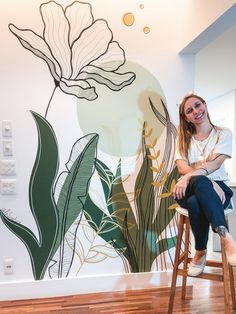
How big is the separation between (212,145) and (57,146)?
3.60 ft

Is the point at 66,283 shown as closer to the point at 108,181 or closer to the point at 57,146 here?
the point at 108,181

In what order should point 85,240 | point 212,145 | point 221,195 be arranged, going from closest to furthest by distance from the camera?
point 221,195
point 212,145
point 85,240

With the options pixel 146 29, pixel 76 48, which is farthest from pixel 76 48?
pixel 146 29

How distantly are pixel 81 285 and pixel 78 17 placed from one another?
6.52 ft

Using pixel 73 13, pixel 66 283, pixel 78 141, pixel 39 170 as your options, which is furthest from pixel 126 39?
pixel 66 283

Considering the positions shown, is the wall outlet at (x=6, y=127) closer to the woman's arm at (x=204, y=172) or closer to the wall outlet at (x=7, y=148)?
the wall outlet at (x=7, y=148)

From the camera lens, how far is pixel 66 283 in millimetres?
2342

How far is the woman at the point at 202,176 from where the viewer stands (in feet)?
5.40

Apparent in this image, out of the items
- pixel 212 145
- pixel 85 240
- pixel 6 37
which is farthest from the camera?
pixel 85 240

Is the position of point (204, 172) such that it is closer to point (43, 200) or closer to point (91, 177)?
point (91, 177)

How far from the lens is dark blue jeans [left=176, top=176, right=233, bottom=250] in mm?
1631

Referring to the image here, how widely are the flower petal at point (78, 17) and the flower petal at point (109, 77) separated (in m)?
0.25

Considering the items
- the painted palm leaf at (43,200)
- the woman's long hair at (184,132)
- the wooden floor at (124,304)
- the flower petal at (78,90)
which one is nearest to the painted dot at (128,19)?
the flower petal at (78,90)

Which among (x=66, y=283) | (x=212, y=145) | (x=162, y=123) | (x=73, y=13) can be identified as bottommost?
(x=66, y=283)
